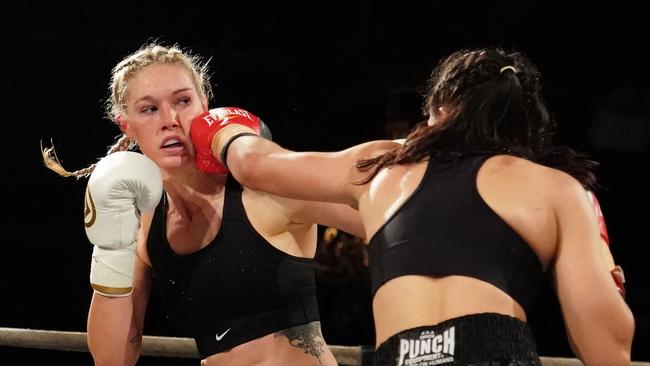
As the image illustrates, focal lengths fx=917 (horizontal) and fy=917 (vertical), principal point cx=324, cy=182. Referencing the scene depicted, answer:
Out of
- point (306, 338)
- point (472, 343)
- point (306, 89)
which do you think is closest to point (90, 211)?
point (306, 338)

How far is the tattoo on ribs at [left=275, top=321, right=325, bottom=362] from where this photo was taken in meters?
1.92

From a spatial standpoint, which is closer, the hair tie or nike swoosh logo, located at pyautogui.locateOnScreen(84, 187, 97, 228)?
the hair tie

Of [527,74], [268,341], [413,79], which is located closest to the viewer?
[527,74]

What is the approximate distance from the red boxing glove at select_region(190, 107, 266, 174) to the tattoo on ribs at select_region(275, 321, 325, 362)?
1.21ft

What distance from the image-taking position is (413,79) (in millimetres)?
4875

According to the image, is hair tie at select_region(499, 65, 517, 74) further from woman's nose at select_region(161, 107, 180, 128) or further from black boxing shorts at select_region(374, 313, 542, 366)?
woman's nose at select_region(161, 107, 180, 128)

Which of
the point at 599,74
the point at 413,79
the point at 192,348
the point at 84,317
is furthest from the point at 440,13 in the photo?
the point at 192,348

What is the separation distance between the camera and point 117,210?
1.91m

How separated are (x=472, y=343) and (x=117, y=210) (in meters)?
0.87

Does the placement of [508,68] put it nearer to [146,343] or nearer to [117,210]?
[117,210]

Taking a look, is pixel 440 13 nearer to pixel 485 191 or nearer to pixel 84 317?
pixel 84 317

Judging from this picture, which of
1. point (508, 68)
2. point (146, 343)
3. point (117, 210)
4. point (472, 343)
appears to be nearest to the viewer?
point (472, 343)

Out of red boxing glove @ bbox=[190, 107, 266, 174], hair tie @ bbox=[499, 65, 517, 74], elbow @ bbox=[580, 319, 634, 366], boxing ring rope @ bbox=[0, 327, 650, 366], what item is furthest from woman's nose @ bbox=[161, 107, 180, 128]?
elbow @ bbox=[580, 319, 634, 366]

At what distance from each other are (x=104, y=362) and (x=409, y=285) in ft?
2.91
